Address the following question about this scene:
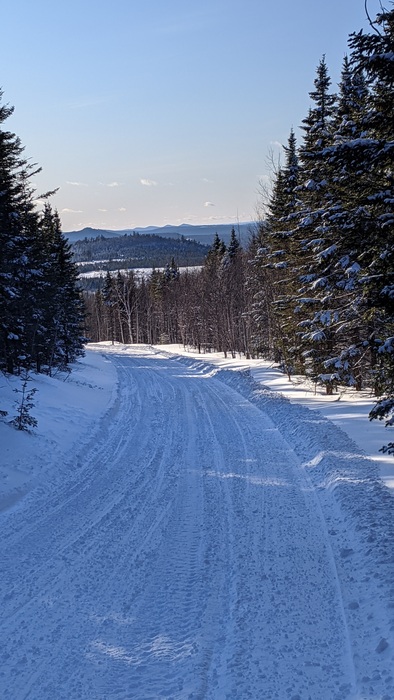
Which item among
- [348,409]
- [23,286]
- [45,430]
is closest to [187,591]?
[45,430]

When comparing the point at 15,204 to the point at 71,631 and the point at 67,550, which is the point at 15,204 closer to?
the point at 67,550

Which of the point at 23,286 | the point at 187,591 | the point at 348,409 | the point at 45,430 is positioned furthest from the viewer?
the point at 23,286

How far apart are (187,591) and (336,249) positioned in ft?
31.1

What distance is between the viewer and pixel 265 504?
7.92 meters

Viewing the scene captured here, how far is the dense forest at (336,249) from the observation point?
24.1 feet

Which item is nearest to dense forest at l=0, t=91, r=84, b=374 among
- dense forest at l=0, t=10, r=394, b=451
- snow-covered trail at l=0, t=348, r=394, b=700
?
Answer: dense forest at l=0, t=10, r=394, b=451

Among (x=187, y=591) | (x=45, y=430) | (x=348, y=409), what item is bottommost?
(x=187, y=591)

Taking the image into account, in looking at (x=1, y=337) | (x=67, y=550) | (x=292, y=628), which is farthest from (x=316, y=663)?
(x=1, y=337)

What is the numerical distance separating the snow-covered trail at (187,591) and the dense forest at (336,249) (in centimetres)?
269

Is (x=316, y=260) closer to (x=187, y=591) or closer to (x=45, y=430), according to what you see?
(x=45, y=430)

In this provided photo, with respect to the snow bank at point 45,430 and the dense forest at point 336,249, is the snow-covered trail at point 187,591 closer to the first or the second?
the snow bank at point 45,430

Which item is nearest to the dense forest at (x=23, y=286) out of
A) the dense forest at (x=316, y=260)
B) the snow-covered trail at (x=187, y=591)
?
the dense forest at (x=316, y=260)

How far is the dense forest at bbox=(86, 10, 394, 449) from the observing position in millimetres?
7355

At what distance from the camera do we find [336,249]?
1247 centimetres
